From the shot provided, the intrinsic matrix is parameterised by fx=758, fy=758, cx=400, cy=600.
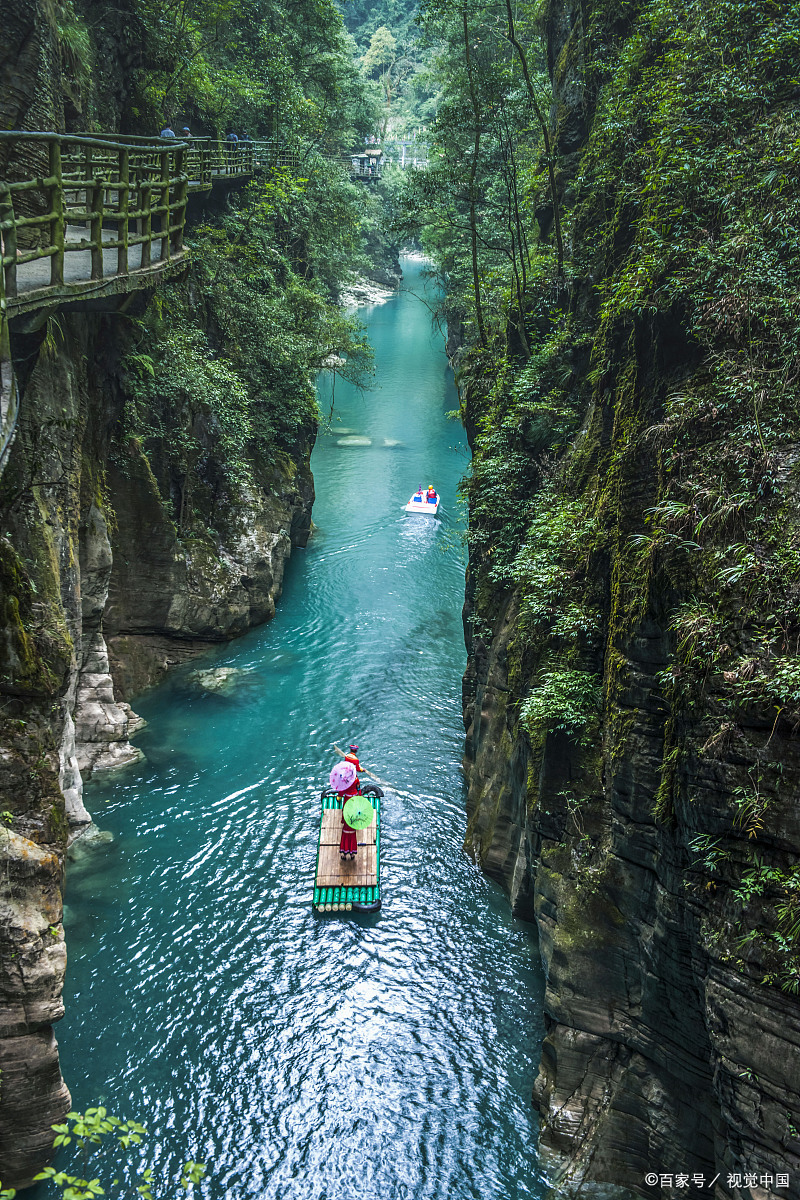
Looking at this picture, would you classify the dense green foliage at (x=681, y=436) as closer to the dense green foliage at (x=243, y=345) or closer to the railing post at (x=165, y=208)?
the railing post at (x=165, y=208)

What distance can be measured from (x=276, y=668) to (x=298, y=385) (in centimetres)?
1001

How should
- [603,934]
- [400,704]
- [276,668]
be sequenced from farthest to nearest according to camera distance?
[276,668] < [400,704] < [603,934]

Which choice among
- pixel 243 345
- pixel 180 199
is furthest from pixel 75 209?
pixel 243 345

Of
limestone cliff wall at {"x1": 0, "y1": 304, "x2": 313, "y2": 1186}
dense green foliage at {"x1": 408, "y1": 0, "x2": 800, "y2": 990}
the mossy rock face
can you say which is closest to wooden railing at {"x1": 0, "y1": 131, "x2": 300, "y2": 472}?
limestone cliff wall at {"x1": 0, "y1": 304, "x2": 313, "y2": 1186}

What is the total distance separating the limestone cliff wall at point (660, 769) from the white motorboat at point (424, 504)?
716 inches

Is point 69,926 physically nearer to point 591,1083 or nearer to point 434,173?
point 591,1083

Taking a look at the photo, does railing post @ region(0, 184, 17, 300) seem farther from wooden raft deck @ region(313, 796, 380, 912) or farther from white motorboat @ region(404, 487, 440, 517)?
white motorboat @ region(404, 487, 440, 517)

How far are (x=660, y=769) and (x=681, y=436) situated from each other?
12.5 ft

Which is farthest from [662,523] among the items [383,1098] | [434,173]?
[434,173]

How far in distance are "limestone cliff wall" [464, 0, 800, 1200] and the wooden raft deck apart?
2.55 metres

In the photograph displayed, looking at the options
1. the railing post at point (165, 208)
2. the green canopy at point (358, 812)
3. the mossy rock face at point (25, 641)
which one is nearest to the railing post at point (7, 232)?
the mossy rock face at point (25, 641)

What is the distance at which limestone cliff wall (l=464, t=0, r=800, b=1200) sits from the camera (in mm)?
6641

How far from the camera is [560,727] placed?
1023 cm

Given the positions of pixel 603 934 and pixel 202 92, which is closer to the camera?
pixel 603 934
